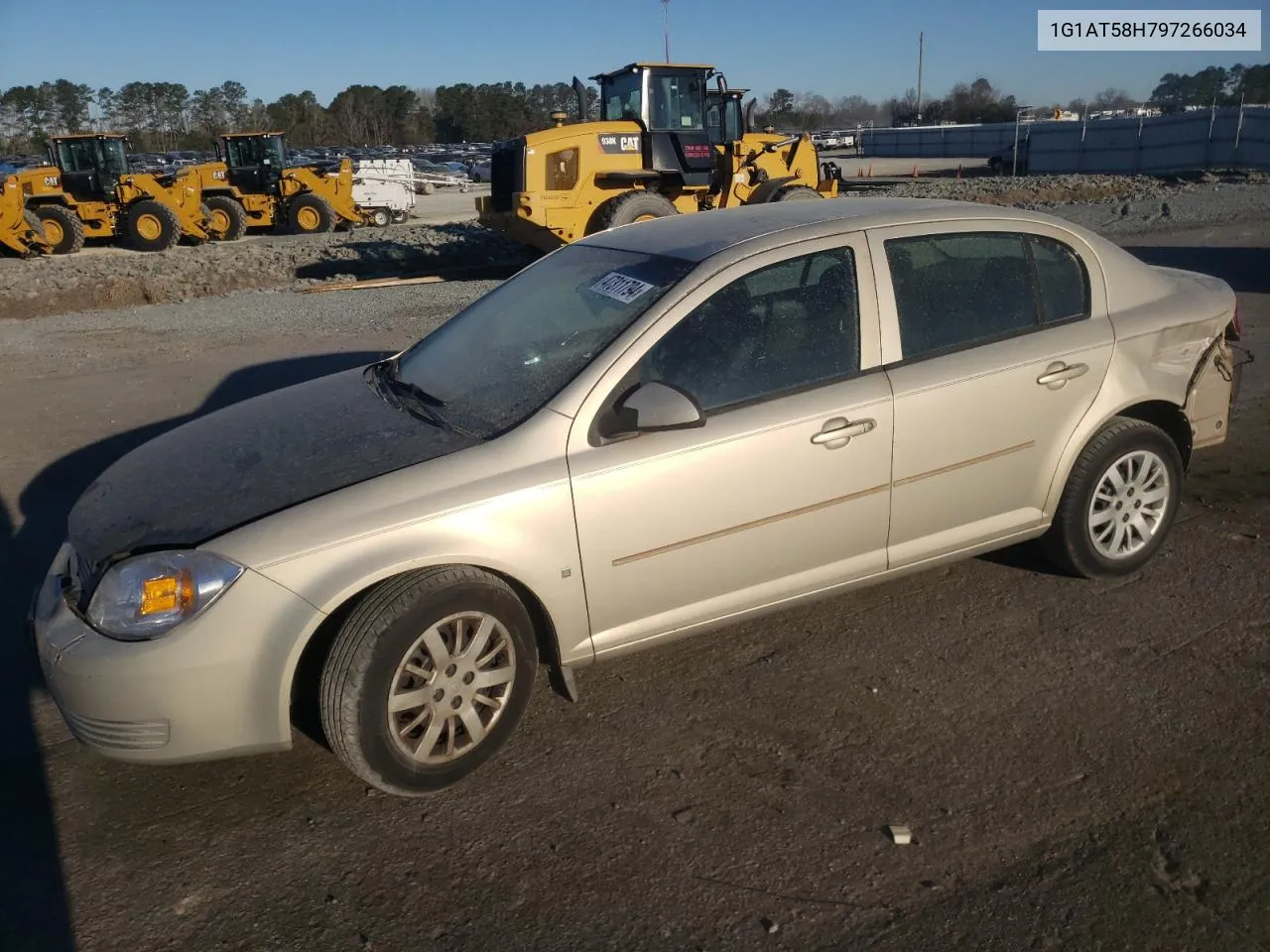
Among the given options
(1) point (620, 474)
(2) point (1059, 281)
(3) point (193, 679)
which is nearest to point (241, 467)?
(3) point (193, 679)

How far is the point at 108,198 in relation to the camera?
2341 cm

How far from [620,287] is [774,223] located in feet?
2.27

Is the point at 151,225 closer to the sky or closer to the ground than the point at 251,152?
closer to the ground

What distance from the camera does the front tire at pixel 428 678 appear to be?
302 centimetres

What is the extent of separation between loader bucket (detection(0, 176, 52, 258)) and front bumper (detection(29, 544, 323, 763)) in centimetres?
2211

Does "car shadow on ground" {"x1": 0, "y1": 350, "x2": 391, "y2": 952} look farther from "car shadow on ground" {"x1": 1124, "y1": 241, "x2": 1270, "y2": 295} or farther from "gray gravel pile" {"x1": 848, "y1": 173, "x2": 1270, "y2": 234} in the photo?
"gray gravel pile" {"x1": 848, "y1": 173, "x2": 1270, "y2": 234}

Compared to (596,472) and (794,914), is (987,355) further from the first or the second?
(794,914)

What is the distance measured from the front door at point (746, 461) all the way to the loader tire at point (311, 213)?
78.8 feet

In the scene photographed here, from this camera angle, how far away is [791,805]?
313 cm

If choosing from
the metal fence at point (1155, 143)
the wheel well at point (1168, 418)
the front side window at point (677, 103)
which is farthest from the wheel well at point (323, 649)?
the metal fence at point (1155, 143)

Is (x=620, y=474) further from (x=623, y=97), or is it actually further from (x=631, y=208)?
(x=623, y=97)

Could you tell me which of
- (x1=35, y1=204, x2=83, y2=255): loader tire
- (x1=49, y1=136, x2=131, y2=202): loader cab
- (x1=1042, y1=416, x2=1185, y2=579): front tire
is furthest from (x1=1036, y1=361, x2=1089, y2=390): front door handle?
(x1=49, y1=136, x2=131, y2=202): loader cab

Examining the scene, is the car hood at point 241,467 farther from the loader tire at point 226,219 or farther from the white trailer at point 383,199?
the white trailer at point 383,199

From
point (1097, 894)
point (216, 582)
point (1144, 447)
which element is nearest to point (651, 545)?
point (216, 582)
